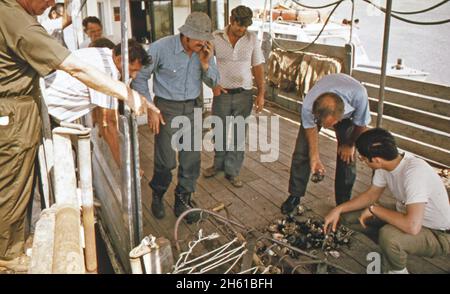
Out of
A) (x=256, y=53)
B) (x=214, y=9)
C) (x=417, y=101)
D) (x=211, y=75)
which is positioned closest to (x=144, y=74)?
(x=211, y=75)

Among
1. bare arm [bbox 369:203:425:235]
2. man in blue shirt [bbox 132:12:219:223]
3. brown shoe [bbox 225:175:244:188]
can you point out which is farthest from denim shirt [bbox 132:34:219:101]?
bare arm [bbox 369:203:425:235]

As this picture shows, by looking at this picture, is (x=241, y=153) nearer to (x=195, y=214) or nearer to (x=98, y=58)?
(x=195, y=214)

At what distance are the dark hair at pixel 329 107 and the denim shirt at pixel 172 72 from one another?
121 cm

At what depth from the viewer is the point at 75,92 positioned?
318cm

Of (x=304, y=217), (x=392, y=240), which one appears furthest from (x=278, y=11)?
(x=392, y=240)

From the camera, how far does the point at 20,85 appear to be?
8.70ft

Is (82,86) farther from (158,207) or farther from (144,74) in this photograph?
(158,207)

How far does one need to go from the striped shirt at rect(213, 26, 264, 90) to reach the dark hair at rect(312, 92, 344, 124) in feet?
4.87

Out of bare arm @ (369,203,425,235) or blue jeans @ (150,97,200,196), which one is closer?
bare arm @ (369,203,425,235)

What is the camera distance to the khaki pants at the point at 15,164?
2.64m

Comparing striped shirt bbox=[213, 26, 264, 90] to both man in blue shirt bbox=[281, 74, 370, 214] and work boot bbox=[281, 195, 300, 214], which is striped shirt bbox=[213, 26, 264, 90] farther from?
work boot bbox=[281, 195, 300, 214]

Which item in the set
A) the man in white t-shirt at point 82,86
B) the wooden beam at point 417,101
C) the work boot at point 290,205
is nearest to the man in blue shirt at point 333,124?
the work boot at point 290,205

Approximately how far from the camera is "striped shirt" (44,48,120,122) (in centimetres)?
318
